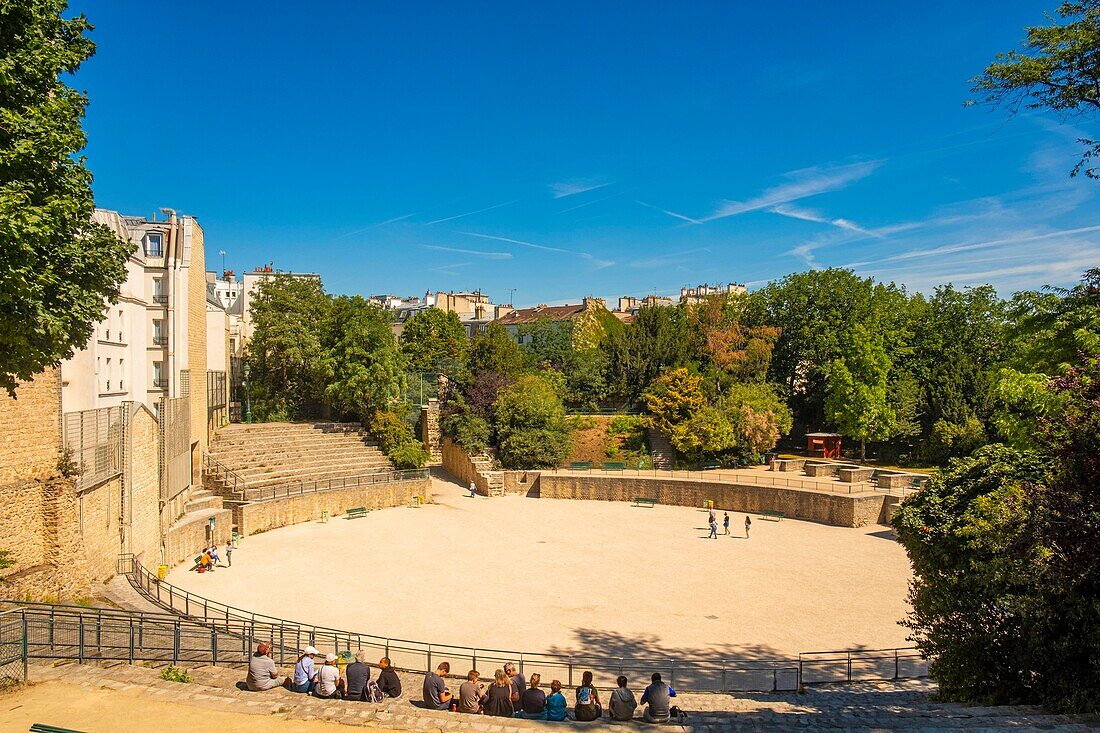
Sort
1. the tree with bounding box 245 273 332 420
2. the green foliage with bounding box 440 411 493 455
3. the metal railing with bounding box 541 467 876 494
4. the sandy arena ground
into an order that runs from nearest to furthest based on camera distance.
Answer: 1. the sandy arena ground
2. the metal railing with bounding box 541 467 876 494
3. the green foliage with bounding box 440 411 493 455
4. the tree with bounding box 245 273 332 420

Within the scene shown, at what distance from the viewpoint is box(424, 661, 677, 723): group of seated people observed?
10984mm

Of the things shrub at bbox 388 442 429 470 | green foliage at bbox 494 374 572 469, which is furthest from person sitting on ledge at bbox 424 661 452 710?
→ green foliage at bbox 494 374 572 469

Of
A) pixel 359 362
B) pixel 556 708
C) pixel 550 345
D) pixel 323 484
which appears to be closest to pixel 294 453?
pixel 323 484

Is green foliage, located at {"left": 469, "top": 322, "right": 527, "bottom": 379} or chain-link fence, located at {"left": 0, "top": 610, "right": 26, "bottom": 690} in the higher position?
green foliage, located at {"left": 469, "top": 322, "right": 527, "bottom": 379}

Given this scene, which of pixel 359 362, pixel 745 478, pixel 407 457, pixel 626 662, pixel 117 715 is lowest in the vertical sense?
pixel 626 662

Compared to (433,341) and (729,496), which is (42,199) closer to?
(729,496)

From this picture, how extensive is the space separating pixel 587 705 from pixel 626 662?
447 cm

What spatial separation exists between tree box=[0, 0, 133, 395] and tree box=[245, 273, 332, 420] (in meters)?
29.2

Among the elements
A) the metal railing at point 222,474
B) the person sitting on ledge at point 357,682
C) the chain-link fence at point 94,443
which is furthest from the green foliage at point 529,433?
the person sitting on ledge at point 357,682

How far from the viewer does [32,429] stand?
15406 millimetres

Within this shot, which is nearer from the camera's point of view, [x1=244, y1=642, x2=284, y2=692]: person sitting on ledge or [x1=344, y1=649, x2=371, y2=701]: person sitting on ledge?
[x1=244, y1=642, x2=284, y2=692]: person sitting on ledge

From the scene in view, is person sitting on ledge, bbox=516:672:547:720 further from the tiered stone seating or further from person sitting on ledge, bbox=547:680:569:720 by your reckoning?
→ the tiered stone seating

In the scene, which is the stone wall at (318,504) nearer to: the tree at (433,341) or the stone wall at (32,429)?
the stone wall at (32,429)

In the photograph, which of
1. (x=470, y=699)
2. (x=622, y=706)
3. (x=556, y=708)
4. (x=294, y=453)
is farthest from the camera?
(x=294, y=453)
